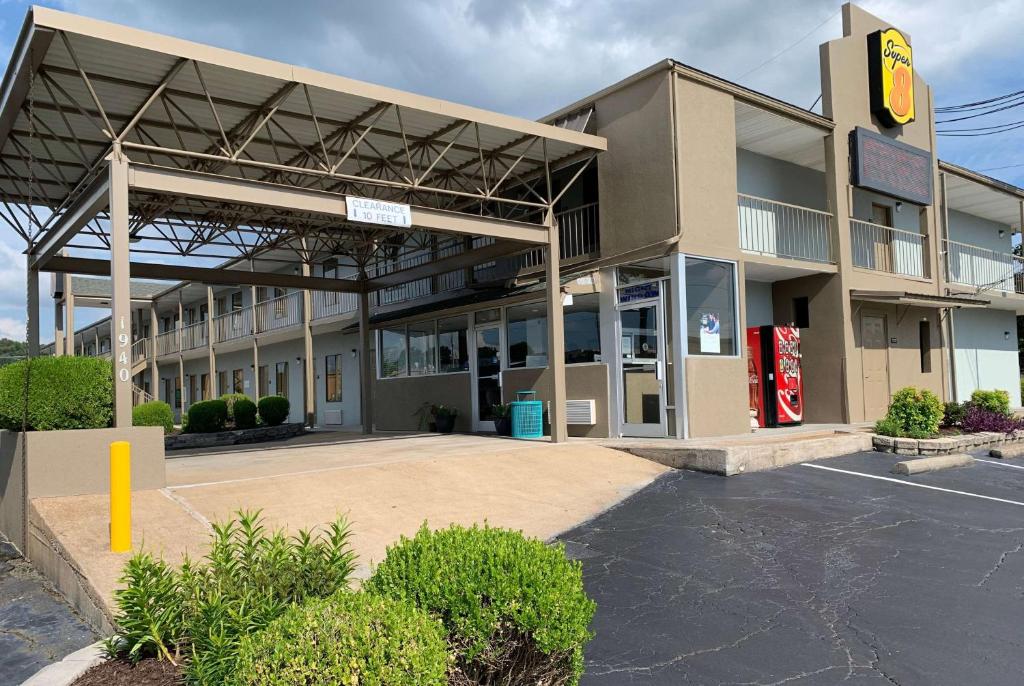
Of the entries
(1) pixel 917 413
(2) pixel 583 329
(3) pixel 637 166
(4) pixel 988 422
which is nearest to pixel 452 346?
(2) pixel 583 329

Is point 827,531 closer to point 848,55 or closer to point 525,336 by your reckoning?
point 525,336

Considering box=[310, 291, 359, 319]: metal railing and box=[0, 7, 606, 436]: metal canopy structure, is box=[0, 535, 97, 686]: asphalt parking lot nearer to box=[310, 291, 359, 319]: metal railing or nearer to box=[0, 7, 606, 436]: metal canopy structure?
box=[0, 7, 606, 436]: metal canopy structure

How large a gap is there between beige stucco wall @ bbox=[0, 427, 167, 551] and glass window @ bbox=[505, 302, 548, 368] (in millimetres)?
8693

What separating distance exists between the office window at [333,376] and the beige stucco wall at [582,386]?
36.1 feet

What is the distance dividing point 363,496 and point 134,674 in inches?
200

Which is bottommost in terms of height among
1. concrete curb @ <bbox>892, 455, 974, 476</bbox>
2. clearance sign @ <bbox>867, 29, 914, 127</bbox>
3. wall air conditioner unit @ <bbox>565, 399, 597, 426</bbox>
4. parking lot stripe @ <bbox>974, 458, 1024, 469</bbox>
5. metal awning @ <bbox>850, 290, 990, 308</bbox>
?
parking lot stripe @ <bbox>974, 458, 1024, 469</bbox>

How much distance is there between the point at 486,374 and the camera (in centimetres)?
1741

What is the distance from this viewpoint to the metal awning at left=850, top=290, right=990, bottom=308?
54.7 ft

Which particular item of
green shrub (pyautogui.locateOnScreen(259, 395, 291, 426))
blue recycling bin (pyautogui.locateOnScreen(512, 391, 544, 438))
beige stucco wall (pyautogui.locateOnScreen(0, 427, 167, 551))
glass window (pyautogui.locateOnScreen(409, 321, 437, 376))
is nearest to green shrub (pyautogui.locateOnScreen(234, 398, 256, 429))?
green shrub (pyautogui.locateOnScreen(259, 395, 291, 426))

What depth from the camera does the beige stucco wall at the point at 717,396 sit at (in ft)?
42.9

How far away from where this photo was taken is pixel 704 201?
13.6 metres

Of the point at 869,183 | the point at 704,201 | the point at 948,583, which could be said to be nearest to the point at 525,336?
the point at 704,201

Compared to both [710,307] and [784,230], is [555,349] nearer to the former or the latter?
[710,307]

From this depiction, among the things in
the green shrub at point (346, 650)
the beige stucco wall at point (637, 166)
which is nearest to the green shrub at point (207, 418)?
the beige stucco wall at point (637, 166)
